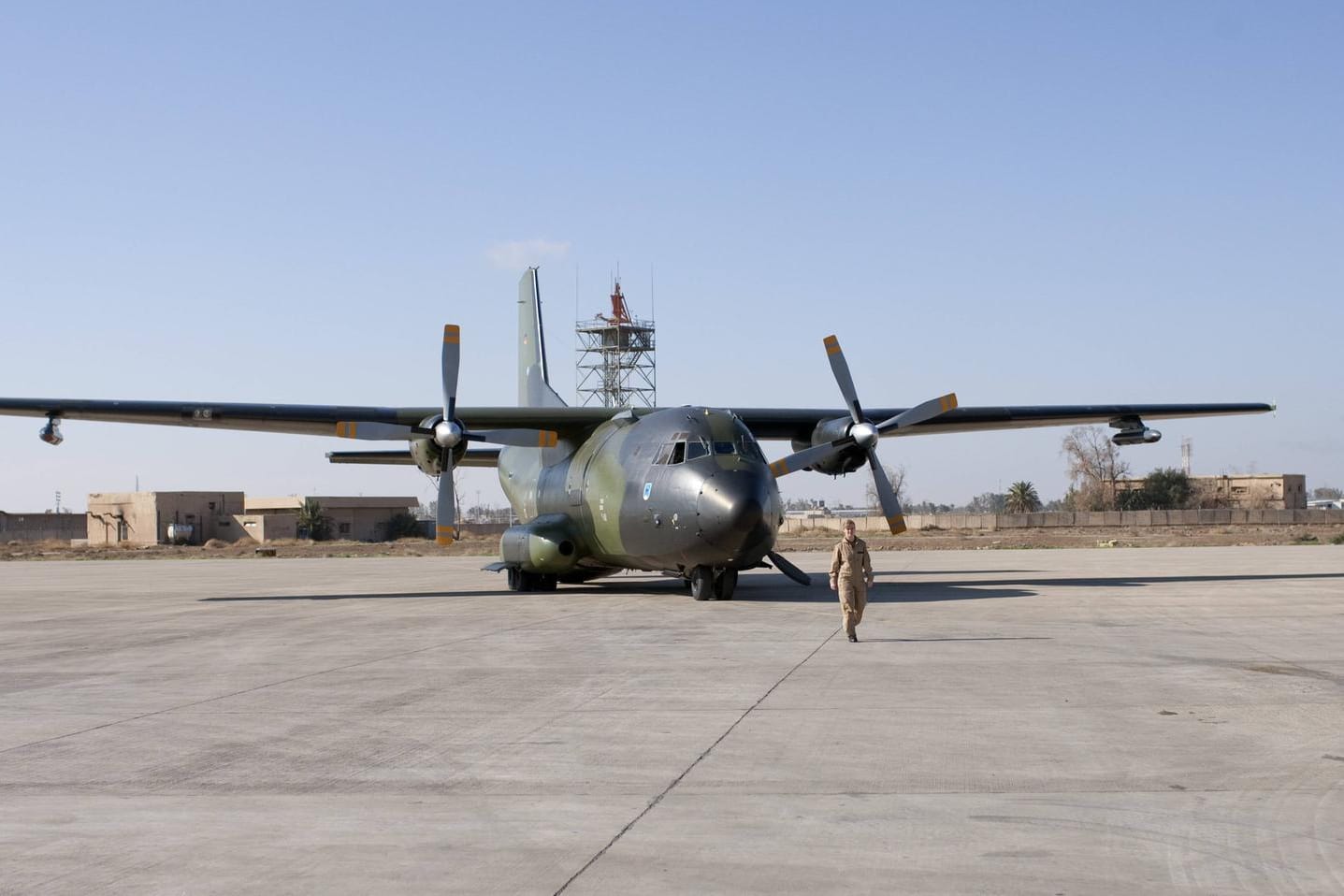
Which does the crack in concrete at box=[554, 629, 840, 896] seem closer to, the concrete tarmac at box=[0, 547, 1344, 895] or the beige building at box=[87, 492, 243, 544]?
the concrete tarmac at box=[0, 547, 1344, 895]

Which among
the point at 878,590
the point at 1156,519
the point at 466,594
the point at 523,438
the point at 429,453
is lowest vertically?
the point at 1156,519

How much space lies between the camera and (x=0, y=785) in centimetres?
811

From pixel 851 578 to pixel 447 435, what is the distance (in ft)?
40.4

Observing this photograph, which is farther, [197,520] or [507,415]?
[197,520]

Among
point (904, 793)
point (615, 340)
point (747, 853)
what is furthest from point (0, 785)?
point (615, 340)

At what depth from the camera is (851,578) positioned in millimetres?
16766

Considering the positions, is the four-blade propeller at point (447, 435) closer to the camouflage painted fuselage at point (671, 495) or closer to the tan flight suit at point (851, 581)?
the camouflage painted fuselage at point (671, 495)

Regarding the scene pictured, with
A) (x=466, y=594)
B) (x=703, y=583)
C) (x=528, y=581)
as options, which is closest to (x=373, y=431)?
(x=466, y=594)

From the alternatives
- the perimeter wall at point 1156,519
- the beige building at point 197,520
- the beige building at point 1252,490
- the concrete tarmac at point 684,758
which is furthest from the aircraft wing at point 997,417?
the beige building at point 1252,490

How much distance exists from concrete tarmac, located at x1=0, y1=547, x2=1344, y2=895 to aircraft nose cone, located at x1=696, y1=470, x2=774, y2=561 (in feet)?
10.3

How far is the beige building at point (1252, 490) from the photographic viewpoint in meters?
115

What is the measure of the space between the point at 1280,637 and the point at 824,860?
40.7ft

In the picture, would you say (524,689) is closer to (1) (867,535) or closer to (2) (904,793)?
(2) (904,793)

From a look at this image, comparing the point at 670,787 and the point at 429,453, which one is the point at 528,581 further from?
the point at 670,787
